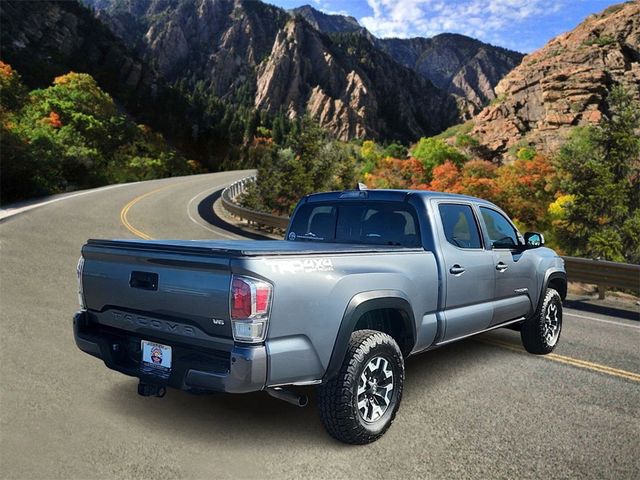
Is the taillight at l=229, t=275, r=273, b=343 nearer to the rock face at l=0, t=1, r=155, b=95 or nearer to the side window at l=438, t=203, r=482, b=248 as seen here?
the side window at l=438, t=203, r=482, b=248

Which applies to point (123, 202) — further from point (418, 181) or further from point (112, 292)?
point (418, 181)

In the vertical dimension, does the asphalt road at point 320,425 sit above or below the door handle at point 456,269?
Answer: below

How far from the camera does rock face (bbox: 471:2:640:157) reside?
193ft

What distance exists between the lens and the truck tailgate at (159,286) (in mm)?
3002

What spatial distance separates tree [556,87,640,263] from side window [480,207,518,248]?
861 inches

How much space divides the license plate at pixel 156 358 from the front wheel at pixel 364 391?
1.08 m

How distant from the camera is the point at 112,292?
3576 mm

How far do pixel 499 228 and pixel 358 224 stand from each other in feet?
6.17

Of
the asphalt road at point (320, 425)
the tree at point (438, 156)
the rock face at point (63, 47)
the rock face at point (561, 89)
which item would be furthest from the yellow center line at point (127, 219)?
the rock face at point (63, 47)

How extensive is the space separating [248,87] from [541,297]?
20156cm

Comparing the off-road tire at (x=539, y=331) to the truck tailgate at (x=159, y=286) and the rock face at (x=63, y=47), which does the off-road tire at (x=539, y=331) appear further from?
the rock face at (x=63, y=47)

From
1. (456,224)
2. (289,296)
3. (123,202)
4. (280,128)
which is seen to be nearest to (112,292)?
(289,296)

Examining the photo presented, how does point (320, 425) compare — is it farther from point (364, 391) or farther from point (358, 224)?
point (358, 224)

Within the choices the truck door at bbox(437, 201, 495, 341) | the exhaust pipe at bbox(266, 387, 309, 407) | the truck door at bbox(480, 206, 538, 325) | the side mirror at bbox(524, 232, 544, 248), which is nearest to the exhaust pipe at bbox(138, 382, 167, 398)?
the exhaust pipe at bbox(266, 387, 309, 407)
